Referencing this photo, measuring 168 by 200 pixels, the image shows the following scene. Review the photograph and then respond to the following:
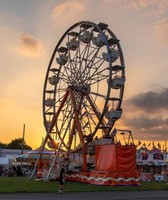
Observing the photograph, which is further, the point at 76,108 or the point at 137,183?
the point at 76,108

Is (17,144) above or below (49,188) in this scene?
above

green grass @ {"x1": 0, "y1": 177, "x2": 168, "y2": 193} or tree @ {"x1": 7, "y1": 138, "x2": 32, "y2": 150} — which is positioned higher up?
tree @ {"x1": 7, "y1": 138, "x2": 32, "y2": 150}

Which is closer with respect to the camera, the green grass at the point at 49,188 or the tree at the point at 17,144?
the green grass at the point at 49,188

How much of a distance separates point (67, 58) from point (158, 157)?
59.8 feet

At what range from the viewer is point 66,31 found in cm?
4328

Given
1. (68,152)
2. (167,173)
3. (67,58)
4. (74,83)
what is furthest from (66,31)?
(167,173)

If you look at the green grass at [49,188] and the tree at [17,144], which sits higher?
A: the tree at [17,144]

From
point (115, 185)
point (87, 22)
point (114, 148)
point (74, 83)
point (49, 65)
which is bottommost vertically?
point (115, 185)

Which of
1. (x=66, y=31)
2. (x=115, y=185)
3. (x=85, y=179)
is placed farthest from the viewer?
(x=66, y=31)

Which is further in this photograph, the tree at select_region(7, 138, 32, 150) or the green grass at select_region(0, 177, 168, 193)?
the tree at select_region(7, 138, 32, 150)

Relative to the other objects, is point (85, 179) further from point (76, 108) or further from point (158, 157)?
point (158, 157)

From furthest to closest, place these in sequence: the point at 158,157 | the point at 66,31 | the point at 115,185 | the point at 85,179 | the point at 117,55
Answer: the point at 158,157, the point at 66,31, the point at 117,55, the point at 85,179, the point at 115,185

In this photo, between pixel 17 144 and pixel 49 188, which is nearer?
pixel 49 188

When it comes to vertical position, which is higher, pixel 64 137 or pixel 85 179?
pixel 64 137
